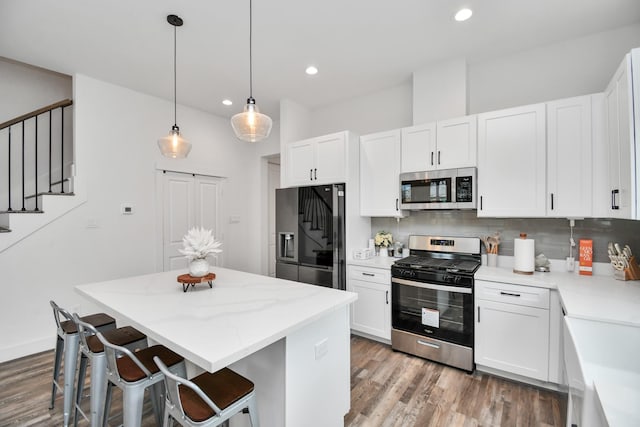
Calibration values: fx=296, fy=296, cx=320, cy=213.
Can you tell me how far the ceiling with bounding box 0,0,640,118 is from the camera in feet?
7.29

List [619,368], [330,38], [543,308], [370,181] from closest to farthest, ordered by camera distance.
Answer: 1. [619,368]
2. [543,308]
3. [330,38]
4. [370,181]

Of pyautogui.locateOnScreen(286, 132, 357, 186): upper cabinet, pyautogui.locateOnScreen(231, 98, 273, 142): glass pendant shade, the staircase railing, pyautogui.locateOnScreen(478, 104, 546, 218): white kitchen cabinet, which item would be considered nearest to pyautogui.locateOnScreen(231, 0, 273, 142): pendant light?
pyautogui.locateOnScreen(231, 98, 273, 142): glass pendant shade

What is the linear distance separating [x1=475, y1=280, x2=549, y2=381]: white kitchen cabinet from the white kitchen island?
1.34 m

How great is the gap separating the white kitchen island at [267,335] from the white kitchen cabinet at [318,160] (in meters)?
1.74

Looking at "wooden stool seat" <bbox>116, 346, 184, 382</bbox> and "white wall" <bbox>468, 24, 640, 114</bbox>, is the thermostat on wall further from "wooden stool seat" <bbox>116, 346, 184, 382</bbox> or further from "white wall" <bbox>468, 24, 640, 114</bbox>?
"white wall" <bbox>468, 24, 640, 114</bbox>

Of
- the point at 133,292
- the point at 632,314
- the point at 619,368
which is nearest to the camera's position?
the point at 619,368

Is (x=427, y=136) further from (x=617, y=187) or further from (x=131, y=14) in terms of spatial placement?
(x=131, y=14)

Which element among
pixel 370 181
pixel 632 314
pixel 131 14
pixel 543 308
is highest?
pixel 131 14

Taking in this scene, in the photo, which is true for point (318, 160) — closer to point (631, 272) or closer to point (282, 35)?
point (282, 35)

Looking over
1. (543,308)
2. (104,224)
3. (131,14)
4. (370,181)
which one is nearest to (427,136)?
(370,181)

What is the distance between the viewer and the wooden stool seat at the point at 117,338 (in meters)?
1.72

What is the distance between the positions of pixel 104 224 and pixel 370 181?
3142 mm

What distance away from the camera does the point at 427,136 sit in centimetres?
300

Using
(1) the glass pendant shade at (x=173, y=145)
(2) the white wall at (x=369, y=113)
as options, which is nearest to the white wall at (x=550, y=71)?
(2) the white wall at (x=369, y=113)
